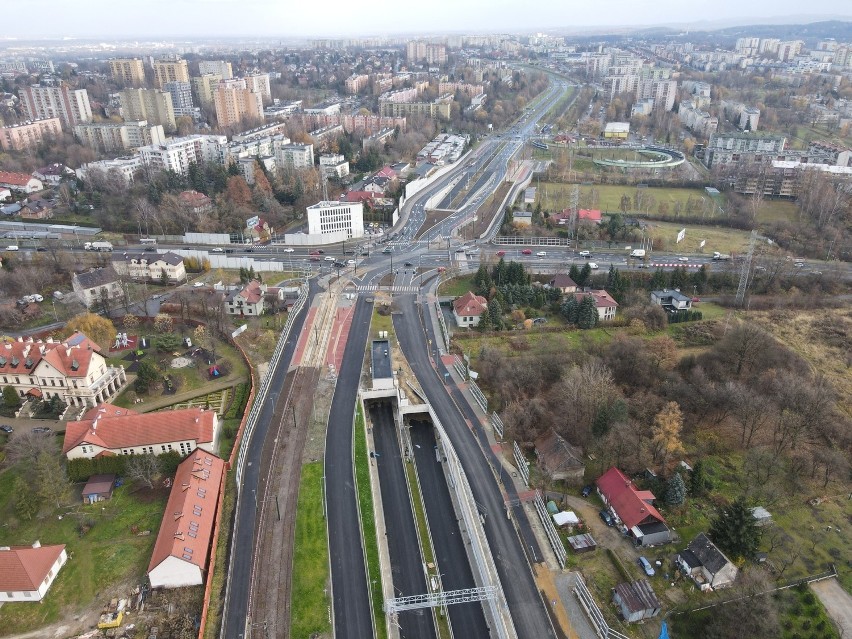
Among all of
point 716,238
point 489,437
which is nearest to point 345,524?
point 489,437

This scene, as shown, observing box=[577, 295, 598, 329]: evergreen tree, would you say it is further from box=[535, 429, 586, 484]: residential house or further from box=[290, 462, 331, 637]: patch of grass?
box=[290, 462, 331, 637]: patch of grass

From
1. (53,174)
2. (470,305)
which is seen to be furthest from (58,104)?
(470,305)

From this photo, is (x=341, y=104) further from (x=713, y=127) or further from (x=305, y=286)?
(x=305, y=286)

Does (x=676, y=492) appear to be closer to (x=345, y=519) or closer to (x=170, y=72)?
(x=345, y=519)

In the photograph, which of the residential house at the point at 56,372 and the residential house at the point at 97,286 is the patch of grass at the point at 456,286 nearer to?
the residential house at the point at 56,372

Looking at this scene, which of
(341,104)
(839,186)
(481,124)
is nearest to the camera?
(839,186)

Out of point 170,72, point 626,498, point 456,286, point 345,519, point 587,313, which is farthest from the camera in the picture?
point 170,72
